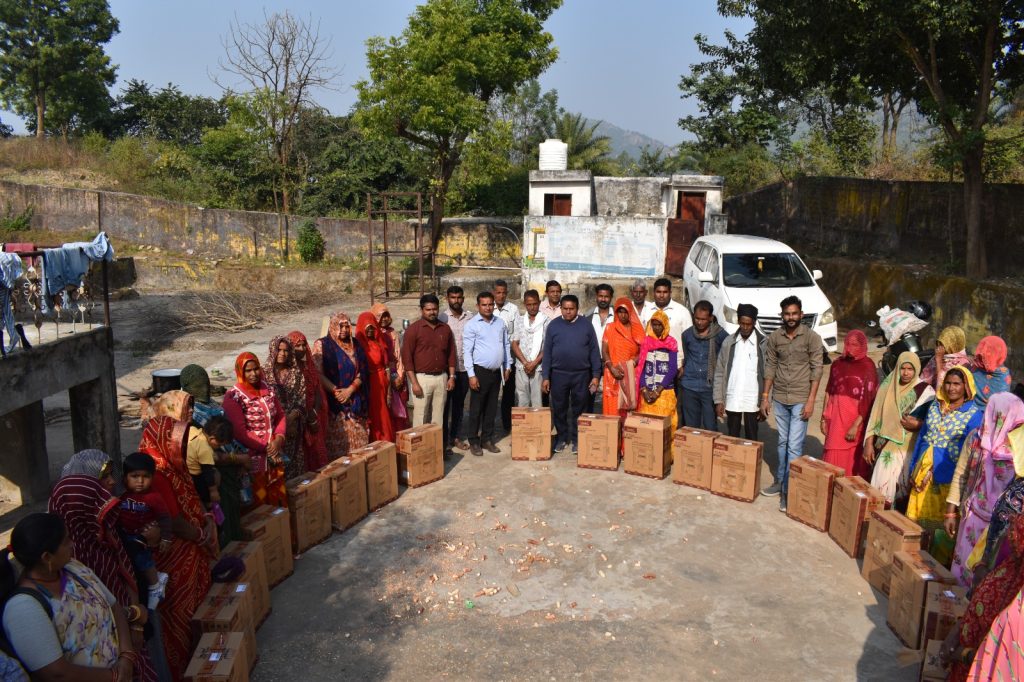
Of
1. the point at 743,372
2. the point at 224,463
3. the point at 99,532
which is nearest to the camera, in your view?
the point at 99,532

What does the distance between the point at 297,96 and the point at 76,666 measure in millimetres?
25308

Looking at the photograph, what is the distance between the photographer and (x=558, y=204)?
2055 cm

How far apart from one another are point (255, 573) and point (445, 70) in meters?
16.7

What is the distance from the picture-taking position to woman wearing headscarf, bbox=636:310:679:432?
7207 mm

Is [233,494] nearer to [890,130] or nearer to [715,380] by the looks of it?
[715,380]

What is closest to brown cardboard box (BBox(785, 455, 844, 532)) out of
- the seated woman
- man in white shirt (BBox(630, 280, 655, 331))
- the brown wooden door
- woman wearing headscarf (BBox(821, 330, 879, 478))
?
woman wearing headscarf (BBox(821, 330, 879, 478))

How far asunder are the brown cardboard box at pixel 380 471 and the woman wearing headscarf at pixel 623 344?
2.47m

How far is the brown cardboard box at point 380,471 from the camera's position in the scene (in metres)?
6.29

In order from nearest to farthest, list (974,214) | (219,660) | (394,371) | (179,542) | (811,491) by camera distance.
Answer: (219,660) → (179,542) → (811,491) → (394,371) → (974,214)

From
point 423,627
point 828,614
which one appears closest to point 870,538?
point 828,614

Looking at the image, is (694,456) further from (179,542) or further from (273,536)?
(179,542)

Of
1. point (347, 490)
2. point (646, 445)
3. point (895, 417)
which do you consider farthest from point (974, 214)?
point (347, 490)

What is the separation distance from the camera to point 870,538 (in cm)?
524

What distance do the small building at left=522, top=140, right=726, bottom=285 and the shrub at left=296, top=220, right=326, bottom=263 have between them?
258 inches
